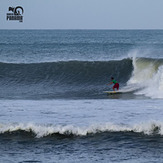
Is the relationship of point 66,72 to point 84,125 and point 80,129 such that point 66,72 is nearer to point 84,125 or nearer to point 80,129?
point 84,125

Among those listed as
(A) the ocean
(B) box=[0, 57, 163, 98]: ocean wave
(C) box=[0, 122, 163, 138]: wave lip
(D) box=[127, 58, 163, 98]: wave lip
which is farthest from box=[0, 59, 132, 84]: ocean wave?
(C) box=[0, 122, 163, 138]: wave lip

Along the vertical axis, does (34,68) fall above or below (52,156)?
above

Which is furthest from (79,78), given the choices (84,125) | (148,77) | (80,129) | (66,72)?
(80,129)

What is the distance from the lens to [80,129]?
11359 millimetres

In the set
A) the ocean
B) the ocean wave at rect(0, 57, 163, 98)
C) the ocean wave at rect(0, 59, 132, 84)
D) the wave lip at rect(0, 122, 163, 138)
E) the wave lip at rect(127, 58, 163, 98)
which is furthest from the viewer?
the ocean wave at rect(0, 59, 132, 84)

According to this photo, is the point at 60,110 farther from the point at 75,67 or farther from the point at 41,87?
the point at 75,67

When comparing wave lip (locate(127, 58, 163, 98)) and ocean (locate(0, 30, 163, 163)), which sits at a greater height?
wave lip (locate(127, 58, 163, 98))

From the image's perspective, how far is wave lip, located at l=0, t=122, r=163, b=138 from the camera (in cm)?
1127

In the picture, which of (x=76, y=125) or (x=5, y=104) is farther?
(x=5, y=104)

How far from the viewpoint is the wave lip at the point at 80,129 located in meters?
11.3

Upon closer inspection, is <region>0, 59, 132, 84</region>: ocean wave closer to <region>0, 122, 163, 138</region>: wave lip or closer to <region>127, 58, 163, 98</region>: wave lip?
<region>127, 58, 163, 98</region>: wave lip

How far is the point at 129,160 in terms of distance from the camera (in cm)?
902

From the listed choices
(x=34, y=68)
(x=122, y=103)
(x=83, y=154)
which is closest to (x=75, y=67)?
(x=34, y=68)

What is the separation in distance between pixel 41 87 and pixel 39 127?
1128cm
